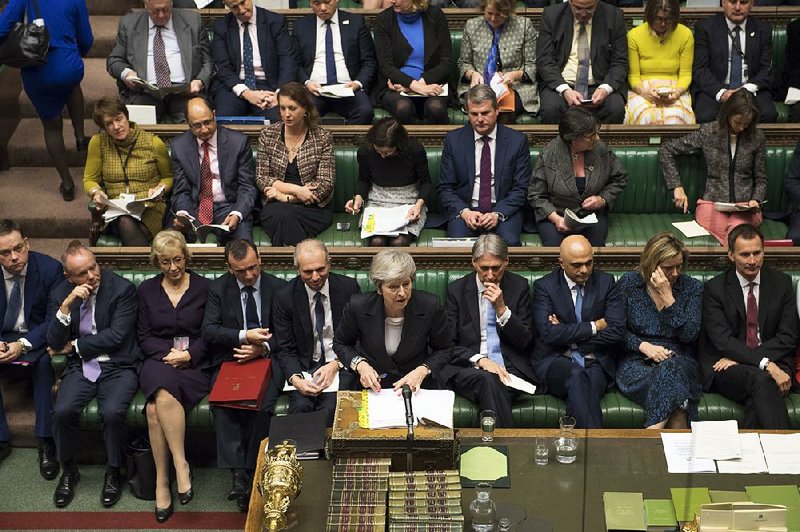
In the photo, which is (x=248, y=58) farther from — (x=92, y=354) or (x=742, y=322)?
(x=742, y=322)

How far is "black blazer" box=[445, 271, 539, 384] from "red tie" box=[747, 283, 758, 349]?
963 millimetres

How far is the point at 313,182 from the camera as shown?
19.7ft

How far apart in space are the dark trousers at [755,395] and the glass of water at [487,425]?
1.29 meters

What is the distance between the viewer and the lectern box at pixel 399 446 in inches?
158

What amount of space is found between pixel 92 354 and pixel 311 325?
100cm

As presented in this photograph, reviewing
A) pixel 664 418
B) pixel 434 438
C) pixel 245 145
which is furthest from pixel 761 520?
pixel 245 145

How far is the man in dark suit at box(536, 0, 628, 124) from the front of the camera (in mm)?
6473

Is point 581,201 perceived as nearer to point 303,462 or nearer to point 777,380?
point 777,380

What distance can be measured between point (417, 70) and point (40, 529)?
326cm

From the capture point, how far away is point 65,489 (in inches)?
203

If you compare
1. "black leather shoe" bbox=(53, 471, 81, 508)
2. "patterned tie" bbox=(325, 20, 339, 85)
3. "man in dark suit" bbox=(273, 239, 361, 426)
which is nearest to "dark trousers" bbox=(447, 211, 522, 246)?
"man in dark suit" bbox=(273, 239, 361, 426)

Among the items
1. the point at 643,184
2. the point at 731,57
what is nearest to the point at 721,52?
the point at 731,57

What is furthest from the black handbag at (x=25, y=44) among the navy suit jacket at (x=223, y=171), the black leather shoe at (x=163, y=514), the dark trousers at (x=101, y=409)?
the black leather shoe at (x=163, y=514)

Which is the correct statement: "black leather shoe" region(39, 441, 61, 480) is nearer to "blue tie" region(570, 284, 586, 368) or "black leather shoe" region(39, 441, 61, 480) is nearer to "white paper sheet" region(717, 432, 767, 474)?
"blue tie" region(570, 284, 586, 368)
